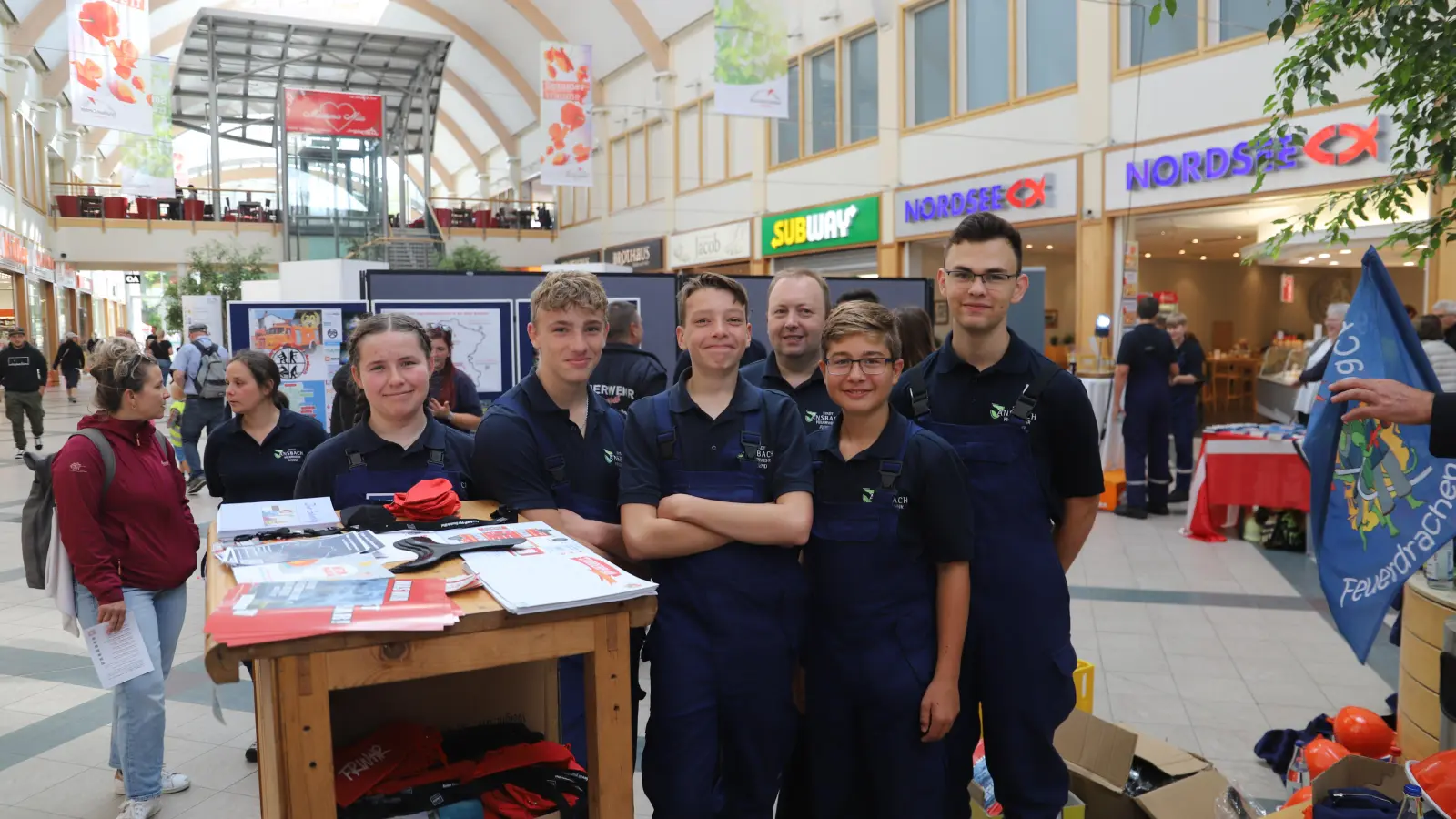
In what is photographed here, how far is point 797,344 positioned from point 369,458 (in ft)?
4.45

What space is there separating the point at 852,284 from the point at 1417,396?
639 cm

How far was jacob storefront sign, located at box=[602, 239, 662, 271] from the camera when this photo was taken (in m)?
23.2

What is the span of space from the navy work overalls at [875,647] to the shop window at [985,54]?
517 inches

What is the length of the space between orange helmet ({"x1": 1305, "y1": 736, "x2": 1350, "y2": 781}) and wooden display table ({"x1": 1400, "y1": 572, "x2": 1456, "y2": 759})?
0.70 ft

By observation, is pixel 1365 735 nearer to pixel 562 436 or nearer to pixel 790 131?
pixel 562 436

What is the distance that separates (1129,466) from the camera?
27.2 ft

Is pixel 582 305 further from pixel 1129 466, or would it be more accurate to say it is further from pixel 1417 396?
pixel 1129 466

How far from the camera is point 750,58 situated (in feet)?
37.7

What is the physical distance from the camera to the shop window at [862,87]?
16.5m

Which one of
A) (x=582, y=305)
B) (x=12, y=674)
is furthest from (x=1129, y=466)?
(x=12, y=674)

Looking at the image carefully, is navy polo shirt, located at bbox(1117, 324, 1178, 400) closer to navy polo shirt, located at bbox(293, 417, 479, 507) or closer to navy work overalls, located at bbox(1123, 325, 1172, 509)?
navy work overalls, located at bbox(1123, 325, 1172, 509)

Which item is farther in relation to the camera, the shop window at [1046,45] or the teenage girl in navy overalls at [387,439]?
the shop window at [1046,45]

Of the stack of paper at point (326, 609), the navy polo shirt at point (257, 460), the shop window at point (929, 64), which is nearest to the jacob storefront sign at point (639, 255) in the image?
the shop window at point (929, 64)

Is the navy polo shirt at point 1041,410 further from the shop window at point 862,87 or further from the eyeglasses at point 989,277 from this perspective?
the shop window at point 862,87
